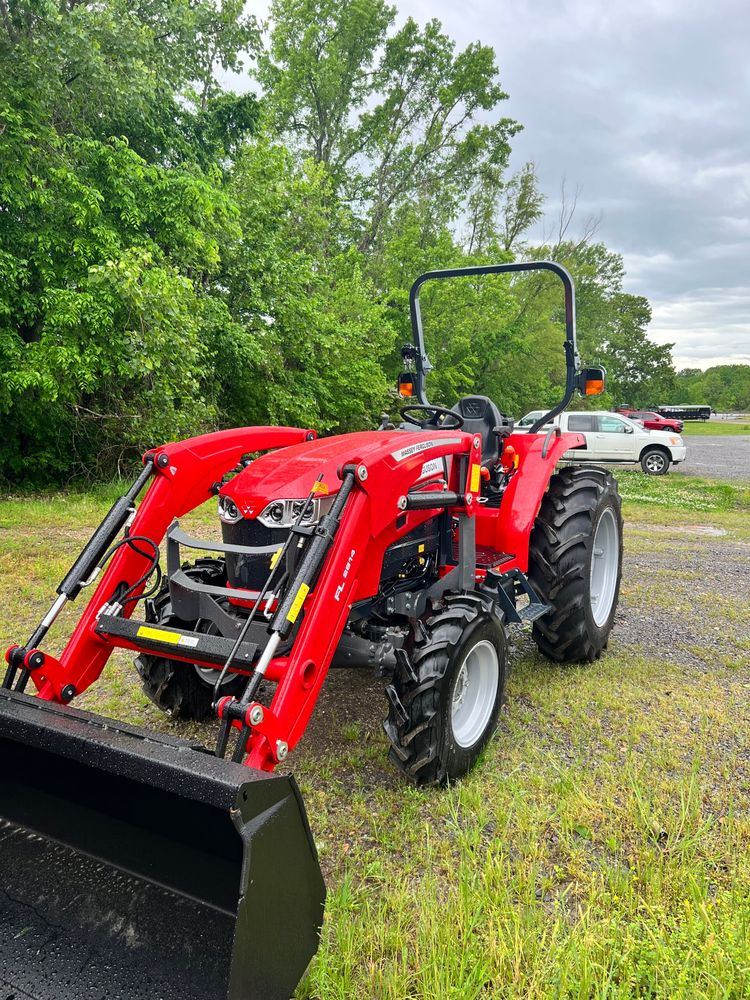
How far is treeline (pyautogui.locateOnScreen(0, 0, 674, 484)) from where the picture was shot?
28.8 ft

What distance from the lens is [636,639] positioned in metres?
4.71

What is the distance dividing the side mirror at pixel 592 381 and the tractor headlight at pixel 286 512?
166 cm

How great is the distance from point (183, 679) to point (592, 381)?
2.54 m

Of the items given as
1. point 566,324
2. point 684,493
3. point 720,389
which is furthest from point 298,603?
point 720,389

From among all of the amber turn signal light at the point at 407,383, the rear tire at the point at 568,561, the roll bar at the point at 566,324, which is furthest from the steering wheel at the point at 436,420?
the rear tire at the point at 568,561

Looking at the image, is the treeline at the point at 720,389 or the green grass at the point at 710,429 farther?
the treeline at the point at 720,389

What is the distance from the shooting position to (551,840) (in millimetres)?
2461

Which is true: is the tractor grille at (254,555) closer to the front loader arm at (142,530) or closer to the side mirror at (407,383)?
the front loader arm at (142,530)

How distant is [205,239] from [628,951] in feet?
35.4

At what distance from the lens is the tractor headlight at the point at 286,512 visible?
107 inches

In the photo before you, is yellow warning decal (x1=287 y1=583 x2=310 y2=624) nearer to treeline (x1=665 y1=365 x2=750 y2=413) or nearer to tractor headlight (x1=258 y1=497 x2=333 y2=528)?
tractor headlight (x1=258 y1=497 x2=333 y2=528)

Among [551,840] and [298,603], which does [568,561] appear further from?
[298,603]

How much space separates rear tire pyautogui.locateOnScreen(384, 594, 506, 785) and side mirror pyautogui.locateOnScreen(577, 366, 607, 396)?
1.37m

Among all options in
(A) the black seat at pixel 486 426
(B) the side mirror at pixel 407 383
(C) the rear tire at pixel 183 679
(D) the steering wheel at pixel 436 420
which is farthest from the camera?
(B) the side mirror at pixel 407 383
